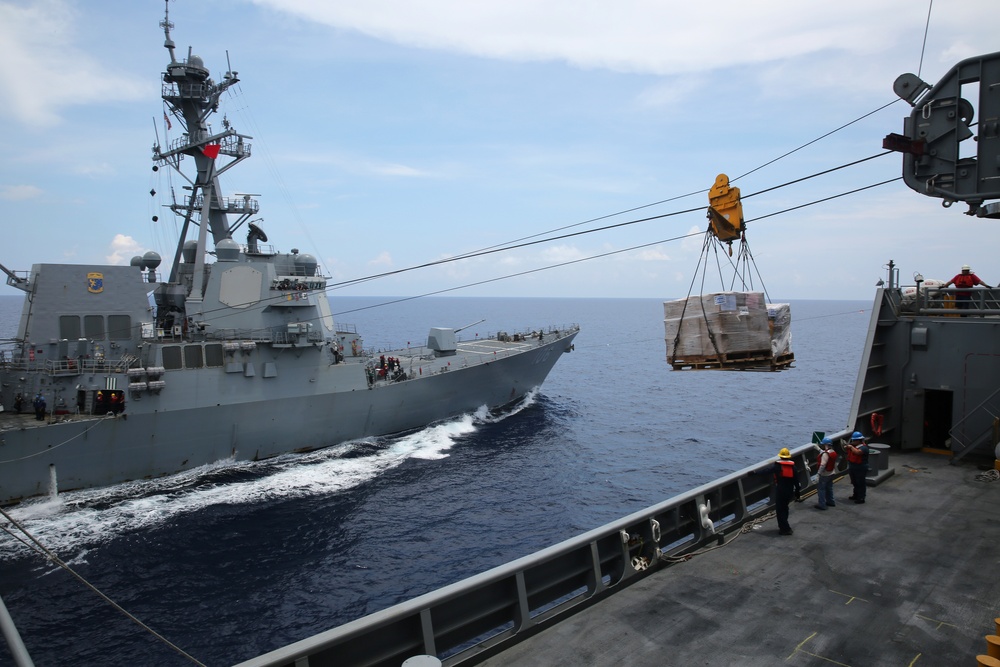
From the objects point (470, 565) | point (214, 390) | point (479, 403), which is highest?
point (214, 390)

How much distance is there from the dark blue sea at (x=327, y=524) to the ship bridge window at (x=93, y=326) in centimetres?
576

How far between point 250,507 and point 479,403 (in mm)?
15064

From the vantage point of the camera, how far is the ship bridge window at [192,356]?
21898 mm

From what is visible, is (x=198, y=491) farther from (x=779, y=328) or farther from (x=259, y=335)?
(x=779, y=328)

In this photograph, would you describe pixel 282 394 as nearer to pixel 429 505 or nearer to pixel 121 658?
pixel 429 505

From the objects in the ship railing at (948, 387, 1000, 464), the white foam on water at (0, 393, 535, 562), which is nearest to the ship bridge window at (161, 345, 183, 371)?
the white foam on water at (0, 393, 535, 562)

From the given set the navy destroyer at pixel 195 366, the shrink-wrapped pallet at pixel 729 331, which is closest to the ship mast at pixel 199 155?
the navy destroyer at pixel 195 366

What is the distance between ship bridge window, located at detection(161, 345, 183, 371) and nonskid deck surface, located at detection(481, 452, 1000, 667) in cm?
2020

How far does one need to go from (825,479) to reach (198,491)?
1941 cm

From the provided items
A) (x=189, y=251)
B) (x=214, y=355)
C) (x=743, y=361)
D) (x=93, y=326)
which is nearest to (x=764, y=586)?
(x=743, y=361)

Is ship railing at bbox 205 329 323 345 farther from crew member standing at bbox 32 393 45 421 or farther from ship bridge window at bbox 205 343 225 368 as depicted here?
crew member standing at bbox 32 393 45 421

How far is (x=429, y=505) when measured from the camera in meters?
19.8

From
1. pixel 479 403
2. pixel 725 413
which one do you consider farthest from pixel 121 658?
pixel 725 413

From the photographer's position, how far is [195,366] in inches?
868
